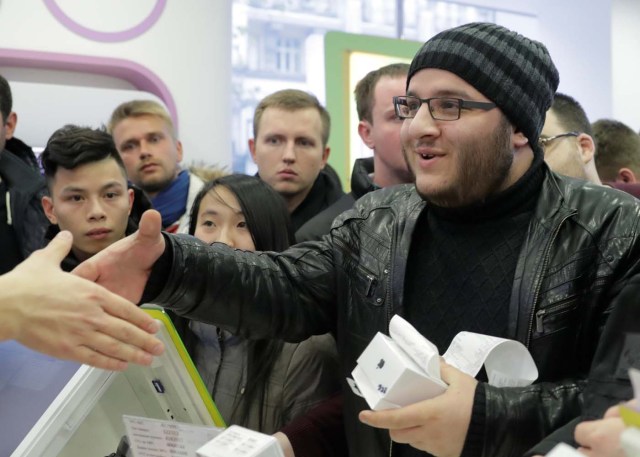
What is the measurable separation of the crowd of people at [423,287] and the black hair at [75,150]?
836 millimetres

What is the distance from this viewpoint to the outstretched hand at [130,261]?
1608 mm

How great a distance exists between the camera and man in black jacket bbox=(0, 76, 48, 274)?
124 inches

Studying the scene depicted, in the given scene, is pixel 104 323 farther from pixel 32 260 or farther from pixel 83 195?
pixel 83 195

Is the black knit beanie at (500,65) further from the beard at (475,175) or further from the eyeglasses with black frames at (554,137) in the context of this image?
the eyeglasses with black frames at (554,137)

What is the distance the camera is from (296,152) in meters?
3.29

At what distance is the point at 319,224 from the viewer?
2.68 meters

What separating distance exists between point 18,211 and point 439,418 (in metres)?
2.36

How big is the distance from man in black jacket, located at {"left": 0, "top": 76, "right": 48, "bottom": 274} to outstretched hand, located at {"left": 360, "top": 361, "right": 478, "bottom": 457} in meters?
2.18

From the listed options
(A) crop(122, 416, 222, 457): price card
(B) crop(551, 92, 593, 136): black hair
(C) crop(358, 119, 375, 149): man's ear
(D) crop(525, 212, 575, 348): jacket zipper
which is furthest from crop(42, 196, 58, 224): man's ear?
(D) crop(525, 212, 575, 348): jacket zipper

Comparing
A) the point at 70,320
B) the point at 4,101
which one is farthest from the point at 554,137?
the point at 4,101

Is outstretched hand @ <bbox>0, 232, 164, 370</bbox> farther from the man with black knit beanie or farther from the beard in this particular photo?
the beard

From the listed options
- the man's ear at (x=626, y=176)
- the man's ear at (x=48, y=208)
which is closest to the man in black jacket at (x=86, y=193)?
the man's ear at (x=48, y=208)

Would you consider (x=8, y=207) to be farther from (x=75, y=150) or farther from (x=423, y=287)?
(x=423, y=287)

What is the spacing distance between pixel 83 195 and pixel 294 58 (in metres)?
3.41
